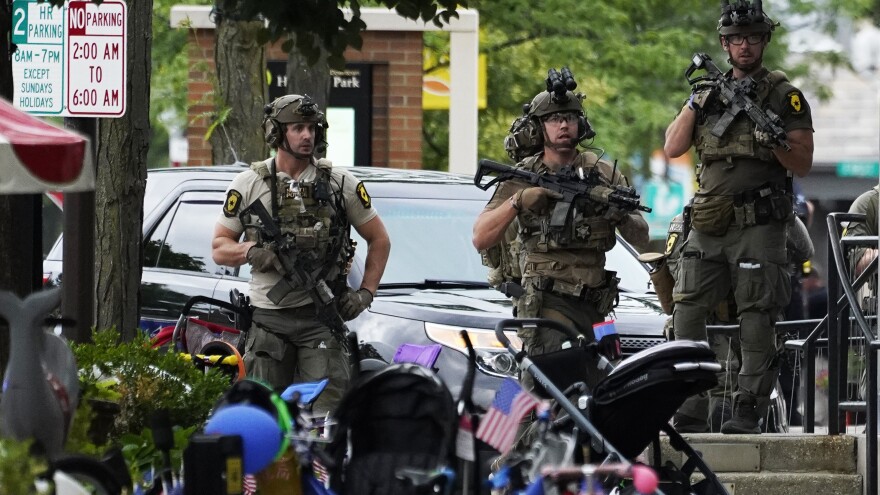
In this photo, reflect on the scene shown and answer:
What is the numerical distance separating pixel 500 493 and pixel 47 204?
72.5 ft

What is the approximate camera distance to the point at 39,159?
6.24 meters

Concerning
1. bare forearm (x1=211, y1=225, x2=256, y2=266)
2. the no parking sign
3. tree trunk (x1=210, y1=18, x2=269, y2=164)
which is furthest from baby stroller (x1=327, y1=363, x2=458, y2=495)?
the no parking sign

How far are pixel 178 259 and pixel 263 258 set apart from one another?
8.91ft

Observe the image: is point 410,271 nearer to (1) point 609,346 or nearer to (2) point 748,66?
(2) point 748,66

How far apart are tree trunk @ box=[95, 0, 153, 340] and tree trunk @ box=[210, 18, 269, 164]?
18.0 feet

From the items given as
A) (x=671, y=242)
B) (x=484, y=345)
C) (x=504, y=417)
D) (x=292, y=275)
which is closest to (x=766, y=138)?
(x=671, y=242)

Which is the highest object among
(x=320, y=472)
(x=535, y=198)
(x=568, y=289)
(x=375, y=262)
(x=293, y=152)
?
(x=293, y=152)

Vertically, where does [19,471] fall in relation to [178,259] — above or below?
below

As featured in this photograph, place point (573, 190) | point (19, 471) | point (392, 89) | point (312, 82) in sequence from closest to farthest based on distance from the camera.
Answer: point (19, 471)
point (573, 190)
point (312, 82)
point (392, 89)

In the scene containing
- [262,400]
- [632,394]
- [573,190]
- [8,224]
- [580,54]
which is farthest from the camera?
[580,54]

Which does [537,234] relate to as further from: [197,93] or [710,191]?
[197,93]

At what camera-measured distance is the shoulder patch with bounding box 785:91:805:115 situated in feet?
29.8

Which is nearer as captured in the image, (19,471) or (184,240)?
(19,471)

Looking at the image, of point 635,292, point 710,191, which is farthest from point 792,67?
point 710,191
